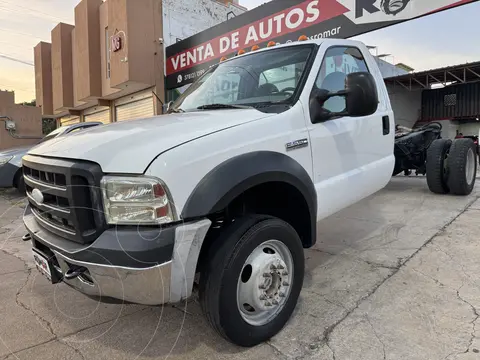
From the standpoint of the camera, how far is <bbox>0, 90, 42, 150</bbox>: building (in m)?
22.1

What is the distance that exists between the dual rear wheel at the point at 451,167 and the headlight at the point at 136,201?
5.80m

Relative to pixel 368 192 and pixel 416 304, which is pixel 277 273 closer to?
pixel 416 304

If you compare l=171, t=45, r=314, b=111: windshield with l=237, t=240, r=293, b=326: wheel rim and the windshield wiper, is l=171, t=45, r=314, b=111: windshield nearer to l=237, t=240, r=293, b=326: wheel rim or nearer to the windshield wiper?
the windshield wiper

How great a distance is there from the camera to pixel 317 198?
2.82 metres

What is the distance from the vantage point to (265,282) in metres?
2.31

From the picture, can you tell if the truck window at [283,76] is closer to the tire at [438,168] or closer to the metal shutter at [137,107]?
the tire at [438,168]

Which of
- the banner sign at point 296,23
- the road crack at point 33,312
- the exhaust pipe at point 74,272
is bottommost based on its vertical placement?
the road crack at point 33,312

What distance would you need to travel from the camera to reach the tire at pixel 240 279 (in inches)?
80.5

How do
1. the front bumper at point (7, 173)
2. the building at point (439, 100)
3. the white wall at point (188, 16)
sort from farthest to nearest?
the building at point (439, 100) < the white wall at point (188, 16) < the front bumper at point (7, 173)

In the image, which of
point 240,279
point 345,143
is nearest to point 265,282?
point 240,279

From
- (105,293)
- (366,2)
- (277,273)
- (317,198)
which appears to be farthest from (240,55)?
(366,2)

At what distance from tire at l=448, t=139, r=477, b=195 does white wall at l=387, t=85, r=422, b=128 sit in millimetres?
13286

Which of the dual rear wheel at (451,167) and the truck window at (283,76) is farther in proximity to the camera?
the dual rear wheel at (451,167)

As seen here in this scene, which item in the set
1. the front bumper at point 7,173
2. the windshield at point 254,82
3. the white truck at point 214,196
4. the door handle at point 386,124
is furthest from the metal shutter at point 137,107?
the white truck at point 214,196
